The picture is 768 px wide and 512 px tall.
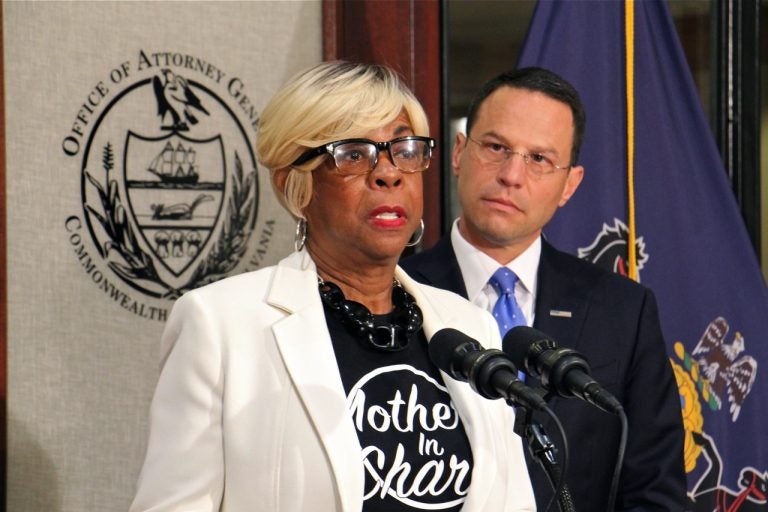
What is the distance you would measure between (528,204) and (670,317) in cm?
74

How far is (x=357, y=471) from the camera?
1.69 meters

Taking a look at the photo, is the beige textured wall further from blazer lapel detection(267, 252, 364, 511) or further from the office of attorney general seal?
blazer lapel detection(267, 252, 364, 511)

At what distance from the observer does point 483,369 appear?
145 cm

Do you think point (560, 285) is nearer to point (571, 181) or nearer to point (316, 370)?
point (571, 181)

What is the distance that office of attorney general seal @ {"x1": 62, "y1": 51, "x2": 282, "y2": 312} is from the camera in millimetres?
2684

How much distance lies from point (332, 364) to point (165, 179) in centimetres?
114

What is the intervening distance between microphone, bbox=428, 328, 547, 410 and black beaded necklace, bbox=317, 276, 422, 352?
1.03ft

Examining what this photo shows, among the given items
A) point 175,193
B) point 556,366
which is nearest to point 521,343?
point 556,366

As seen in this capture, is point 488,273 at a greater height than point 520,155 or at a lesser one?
lesser

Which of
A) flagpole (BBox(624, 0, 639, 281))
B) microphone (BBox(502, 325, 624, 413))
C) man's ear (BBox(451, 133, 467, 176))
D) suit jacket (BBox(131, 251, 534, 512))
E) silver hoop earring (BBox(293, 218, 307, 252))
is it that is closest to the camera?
microphone (BBox(502, 325, 624, 413))

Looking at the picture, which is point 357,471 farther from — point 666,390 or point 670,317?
point 670,317

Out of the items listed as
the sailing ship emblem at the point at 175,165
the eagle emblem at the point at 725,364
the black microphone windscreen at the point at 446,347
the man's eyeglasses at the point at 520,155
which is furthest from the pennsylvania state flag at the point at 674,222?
the black microphone windscreen at the point at 446,347

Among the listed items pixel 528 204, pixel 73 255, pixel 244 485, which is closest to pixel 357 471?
pixel 244 485

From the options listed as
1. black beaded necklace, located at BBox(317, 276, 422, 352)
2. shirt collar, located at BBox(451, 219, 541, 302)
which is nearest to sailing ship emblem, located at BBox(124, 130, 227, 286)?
shirt collar, located at BBox(451, 219, 541, 302)
